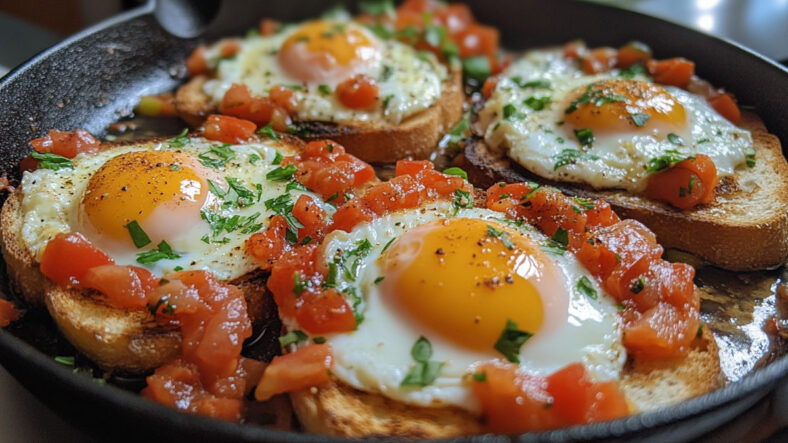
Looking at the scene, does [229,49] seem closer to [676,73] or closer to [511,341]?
[676,73]

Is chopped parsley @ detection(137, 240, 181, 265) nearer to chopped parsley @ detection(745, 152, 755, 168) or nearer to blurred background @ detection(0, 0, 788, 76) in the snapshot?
blurred background @ detection(0, 0, 788, 76)

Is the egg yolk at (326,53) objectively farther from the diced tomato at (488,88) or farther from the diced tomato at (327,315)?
the diced tomato at (327,315)

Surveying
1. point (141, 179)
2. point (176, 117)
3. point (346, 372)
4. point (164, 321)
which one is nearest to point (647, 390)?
point (346, 372)

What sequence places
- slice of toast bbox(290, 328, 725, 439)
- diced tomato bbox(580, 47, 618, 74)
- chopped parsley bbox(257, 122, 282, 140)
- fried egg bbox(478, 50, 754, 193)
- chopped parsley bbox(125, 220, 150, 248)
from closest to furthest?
slice of toast bbox(290, 328, 725, 439) < chopped parsley bbox(125, 220, 150, 248) < fried egg bbox(478, 50, 754, 193) < chopped parsley bbox(257, 122, 282, 140) < diced tomato bbox(580, 47, 618, 74)

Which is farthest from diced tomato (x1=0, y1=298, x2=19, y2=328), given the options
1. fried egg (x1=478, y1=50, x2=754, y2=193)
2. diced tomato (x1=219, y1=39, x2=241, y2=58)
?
fried egg (x1=478, y1=50, x2=754, y2=193)

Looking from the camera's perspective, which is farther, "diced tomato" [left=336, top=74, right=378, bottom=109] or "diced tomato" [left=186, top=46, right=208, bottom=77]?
"diced tomato" [left=186, top=46, right=208, bottom=77]
